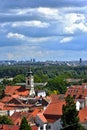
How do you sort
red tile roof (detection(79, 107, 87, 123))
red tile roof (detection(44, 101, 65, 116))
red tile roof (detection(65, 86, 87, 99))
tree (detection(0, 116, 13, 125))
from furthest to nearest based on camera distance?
red tile roof (detection(65, 86, 87, 99)) → tree (detection(0, 116, 13, 125)) → red tile roof (detection(44, 101, 65, 116)) → red tile roof (detection(79, 107, 87, 123))

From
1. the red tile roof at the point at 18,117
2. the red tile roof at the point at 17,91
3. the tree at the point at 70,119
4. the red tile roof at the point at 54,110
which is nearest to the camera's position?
the tree at the point at 70,119

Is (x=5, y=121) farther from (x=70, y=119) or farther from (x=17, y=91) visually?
(x=17, y=91)

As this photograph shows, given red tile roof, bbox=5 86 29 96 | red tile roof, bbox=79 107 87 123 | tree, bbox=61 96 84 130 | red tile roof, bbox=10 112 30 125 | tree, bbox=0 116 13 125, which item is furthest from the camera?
red tile roof, bbox=5 86 29 96

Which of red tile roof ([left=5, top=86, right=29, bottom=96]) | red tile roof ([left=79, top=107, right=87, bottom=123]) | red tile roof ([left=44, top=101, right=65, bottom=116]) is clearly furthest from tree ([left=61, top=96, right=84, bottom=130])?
red tile roof ([left=5, top=86, right=29, bottom=96])

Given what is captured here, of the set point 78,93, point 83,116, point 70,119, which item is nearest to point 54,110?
point 83,116

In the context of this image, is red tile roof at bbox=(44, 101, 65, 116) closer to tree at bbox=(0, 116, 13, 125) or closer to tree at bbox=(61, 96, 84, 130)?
tree at bbox=(0, 116, 13, 125)

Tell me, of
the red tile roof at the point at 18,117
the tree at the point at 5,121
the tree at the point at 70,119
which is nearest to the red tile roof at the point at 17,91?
the red tile roof at the point at 18,117

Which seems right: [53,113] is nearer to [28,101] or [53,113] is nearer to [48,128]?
[48,128]

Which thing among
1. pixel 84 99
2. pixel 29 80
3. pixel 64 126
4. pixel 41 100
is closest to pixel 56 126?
pixel 64 126

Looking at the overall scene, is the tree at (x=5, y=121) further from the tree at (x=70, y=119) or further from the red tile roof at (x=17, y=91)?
the red tile roof at (x=17, y=91)

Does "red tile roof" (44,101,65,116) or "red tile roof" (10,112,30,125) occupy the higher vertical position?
"red tile roof" (44,101,65,116)

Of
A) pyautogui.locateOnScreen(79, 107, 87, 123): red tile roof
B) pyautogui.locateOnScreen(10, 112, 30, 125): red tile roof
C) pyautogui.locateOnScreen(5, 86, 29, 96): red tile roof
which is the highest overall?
pyautogui.locateOnScreen(79, 107, 87, 123): red tile roof
